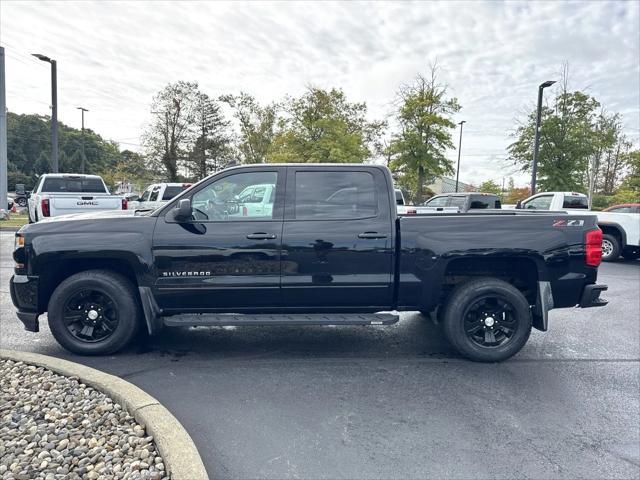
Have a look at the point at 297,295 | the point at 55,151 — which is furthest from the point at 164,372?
the point at 55,151

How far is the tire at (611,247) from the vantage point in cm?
1185

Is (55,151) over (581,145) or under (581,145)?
under

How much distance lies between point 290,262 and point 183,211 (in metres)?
1.10

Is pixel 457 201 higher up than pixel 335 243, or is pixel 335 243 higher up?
pixel 457 201

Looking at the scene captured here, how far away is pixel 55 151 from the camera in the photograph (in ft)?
64.4

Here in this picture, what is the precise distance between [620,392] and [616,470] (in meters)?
1.36

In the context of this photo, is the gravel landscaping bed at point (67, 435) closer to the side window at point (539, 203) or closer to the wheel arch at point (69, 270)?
the wheel arch at point (69, 270)

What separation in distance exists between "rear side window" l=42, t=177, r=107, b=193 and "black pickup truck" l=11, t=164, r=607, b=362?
11.3 metres

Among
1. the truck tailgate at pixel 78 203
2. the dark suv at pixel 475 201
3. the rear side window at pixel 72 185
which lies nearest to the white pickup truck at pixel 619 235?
the dark suv at pixel 475 201

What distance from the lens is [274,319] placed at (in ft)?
14.5

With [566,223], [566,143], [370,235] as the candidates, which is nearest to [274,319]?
[370,235]

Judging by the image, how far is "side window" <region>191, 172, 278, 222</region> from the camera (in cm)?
448

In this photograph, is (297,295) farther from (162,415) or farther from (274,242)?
(162,415)

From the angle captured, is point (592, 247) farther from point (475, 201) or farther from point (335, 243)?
point (475, 201)
